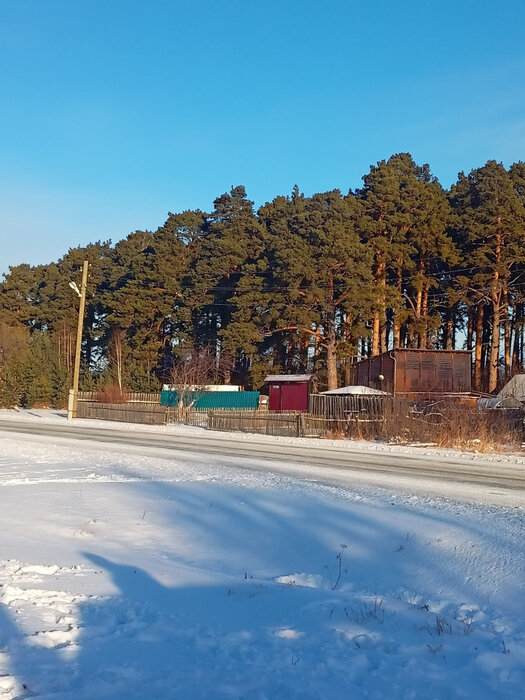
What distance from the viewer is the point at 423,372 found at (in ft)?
139

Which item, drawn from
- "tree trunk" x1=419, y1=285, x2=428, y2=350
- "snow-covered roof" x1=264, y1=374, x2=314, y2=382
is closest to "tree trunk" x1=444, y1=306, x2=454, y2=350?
"tree trunk" x1=419, y1=285, x2=428, y2=350

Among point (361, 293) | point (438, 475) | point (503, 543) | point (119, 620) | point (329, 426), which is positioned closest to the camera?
point (119, 620)

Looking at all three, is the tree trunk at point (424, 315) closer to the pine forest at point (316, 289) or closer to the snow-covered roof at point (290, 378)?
the pine forest at point (316, 289)

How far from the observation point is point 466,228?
50.2 meters

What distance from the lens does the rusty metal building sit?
41.8 meters

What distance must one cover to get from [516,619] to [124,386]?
53.9 meters

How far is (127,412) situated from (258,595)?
110 ft

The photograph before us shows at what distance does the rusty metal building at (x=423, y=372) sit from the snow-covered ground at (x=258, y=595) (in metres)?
31.0

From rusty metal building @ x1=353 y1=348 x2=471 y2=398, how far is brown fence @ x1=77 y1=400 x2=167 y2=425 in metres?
15.2

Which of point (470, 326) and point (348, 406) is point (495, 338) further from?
Answer: point (348, 406)

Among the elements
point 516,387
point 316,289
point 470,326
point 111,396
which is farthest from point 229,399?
point 470,326

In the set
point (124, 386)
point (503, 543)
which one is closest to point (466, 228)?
point (124, 386)

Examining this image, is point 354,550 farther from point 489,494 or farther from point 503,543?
point 489,494

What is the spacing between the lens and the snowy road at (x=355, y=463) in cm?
1255
